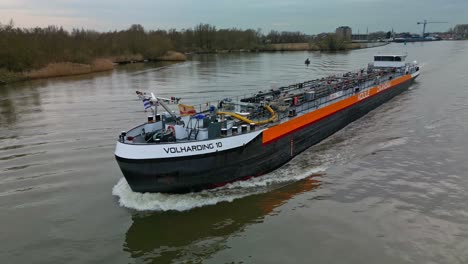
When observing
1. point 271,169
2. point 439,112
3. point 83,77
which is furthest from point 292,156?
point 83,77

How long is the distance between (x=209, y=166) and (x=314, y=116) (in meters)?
7.68

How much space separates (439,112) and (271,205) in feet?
60.0

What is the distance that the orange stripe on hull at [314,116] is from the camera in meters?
14.0

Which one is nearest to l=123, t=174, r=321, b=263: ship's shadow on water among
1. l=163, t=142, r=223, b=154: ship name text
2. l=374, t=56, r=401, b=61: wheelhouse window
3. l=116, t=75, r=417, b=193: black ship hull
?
l=116, t=75, r=417, b=193: black ship hull

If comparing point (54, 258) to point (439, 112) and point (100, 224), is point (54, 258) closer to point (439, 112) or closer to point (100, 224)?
point (100, 224)

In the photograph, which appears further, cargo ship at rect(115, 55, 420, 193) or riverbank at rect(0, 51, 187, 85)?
riverbank at rect(0, 51, 187, 85)

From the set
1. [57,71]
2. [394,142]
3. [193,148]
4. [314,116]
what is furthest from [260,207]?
[57,71]

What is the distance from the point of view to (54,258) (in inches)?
364

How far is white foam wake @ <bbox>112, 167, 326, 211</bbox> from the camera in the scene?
11.3 metres

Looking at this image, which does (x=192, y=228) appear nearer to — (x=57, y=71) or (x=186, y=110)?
(x=186, y=110)

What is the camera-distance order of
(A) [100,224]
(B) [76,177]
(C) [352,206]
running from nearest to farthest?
(A) [100,224], (C) [352,206], (B) [76,177]

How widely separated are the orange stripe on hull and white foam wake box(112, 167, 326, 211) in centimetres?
160

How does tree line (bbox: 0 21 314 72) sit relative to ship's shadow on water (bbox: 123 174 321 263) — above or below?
above

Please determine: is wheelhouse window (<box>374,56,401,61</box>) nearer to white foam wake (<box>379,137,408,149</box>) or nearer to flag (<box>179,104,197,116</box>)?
white foam wake (<box>379,137,408,149</box>)
